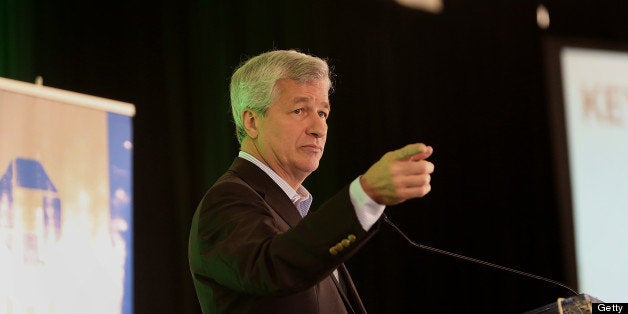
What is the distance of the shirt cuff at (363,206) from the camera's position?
65.3 inches

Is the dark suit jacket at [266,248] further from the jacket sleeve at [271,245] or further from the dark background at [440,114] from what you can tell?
the dark background at [440,114]

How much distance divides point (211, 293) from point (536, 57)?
365 cm

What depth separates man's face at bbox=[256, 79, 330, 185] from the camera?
229cm

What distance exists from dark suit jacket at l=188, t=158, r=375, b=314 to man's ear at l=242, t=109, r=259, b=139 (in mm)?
139

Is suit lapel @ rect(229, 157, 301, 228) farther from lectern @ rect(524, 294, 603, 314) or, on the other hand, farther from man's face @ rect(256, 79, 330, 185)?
lectern @ rect(524, 294, 603, 314)

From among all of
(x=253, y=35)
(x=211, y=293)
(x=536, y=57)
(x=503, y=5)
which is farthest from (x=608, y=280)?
(x=211, y=293)

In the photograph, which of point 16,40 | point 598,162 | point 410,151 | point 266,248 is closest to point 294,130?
point 266,248

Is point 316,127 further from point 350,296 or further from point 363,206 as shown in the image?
point 363,206

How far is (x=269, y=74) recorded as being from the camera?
2.32 meters

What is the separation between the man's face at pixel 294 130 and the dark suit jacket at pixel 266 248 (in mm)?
103

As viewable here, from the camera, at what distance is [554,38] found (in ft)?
16.5

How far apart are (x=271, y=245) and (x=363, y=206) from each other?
199 millimetres

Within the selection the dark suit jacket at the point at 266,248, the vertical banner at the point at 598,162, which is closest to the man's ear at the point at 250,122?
the dark suit jacket at the point at 266,248

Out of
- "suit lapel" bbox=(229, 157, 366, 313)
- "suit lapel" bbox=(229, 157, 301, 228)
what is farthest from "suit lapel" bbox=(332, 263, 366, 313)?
"suit lapel" bbox=(229, 157, 301, 228)
